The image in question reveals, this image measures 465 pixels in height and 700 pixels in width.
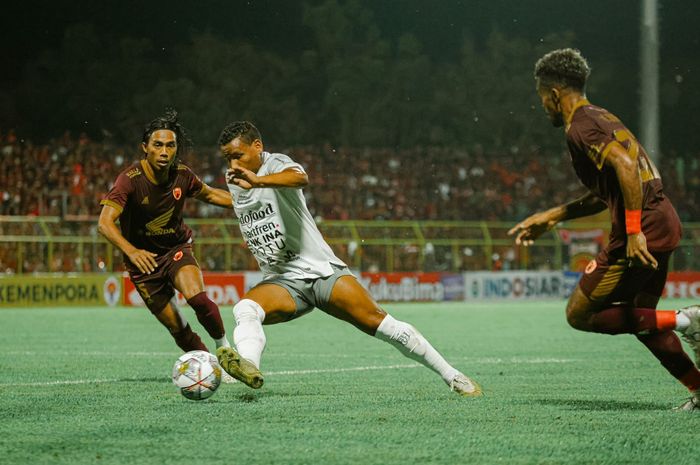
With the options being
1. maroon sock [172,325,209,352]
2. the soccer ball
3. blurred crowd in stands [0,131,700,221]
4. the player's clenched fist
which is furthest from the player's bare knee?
blurred crowd in stands [0,131,700,221]

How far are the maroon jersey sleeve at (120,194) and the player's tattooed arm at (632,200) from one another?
404 centimetres

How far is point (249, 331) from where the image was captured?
7289 millimetres

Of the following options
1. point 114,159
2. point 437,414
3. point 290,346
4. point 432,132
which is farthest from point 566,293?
point 437,414

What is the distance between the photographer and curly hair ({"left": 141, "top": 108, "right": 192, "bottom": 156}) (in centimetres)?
891

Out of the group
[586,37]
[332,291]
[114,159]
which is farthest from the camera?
[586,37]

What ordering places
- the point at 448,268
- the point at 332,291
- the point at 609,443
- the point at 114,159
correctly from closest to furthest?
1. the point at 609,443
2. the point at 332,291
3. the point at 448,268
4. the point at 114,159

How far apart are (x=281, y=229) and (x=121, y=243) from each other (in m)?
1.35

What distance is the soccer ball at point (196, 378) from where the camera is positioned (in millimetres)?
7215

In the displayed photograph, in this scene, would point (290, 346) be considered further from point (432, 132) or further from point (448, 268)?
point (432, 132)

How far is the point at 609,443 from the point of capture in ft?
18.1

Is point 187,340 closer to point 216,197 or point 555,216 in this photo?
point 216,197

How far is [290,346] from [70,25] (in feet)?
114

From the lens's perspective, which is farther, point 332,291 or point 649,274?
point 332,291

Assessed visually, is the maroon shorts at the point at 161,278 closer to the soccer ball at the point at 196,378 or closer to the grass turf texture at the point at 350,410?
the grass turf texture at the point at 350,410
